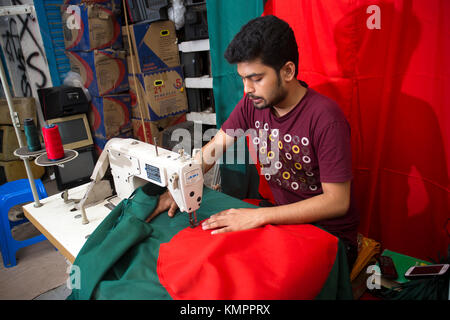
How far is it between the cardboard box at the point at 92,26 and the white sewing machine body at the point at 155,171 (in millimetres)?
2045

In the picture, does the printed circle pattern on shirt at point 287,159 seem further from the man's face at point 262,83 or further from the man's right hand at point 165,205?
the man's right hand at point 165,205

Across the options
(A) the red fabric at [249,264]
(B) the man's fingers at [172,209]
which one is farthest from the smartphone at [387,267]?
(B) the man's fingers at [172,209]

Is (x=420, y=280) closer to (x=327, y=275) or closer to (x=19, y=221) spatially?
(x=327, y=275)

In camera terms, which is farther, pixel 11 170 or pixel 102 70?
pixel 11 170

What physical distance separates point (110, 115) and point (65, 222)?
82.2 inches

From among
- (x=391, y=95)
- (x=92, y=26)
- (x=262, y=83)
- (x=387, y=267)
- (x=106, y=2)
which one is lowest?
Answer: (x=387, y=267)

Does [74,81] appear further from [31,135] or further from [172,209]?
[172,209]

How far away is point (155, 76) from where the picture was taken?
9.80 feet

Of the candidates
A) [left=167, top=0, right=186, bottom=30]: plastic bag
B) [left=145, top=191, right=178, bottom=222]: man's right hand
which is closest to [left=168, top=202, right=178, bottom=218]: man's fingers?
[left=145, top=191, right=178, bottom=222]: man's right hand

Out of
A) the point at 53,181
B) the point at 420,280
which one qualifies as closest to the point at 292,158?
the point at 420,280

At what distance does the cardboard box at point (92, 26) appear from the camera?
2.79m

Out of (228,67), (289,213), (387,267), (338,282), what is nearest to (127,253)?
(289,213)

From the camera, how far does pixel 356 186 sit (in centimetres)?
160

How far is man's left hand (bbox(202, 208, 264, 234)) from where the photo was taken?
949 mm
